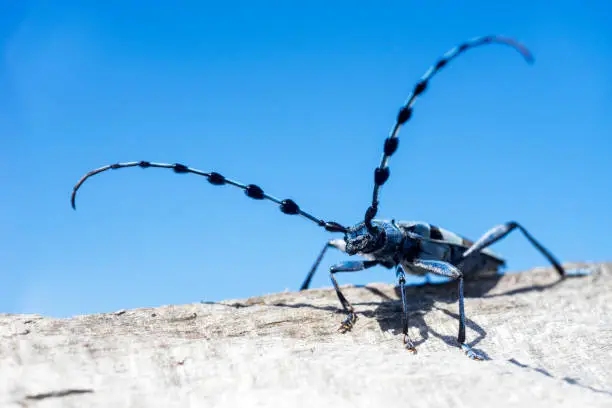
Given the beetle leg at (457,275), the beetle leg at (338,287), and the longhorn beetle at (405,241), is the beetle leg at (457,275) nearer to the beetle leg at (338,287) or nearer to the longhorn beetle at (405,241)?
the longhorn beetle at (405,241)

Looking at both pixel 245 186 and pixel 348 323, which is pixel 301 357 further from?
pixel 245 186

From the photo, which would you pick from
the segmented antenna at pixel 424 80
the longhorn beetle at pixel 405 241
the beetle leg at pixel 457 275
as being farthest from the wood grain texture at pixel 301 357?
the segmented antenna at pixel 424 80

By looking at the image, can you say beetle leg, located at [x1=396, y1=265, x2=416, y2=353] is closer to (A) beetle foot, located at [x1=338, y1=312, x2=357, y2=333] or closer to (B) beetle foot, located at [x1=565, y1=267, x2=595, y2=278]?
(A) beetle foot, located at [x1=338, y1=312, x2=357, y2=333]

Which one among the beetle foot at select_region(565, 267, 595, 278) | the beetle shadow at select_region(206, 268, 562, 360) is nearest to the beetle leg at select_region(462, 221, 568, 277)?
the beetle shadow at select_region(206, 268, 562, 360)

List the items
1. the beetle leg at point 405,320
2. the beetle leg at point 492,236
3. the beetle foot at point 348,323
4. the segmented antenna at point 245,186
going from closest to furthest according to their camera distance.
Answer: the beetle leg at point 405,320
the beetle foot at point 348,323
the segmented antenna at point 245,186
the beetle leg at point 492,236

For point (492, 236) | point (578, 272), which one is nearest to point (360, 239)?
point (492, 236)

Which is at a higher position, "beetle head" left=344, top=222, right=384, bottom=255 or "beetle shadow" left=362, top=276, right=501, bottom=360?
"beetle head" left=344, top=222, right=384, bottom=255
